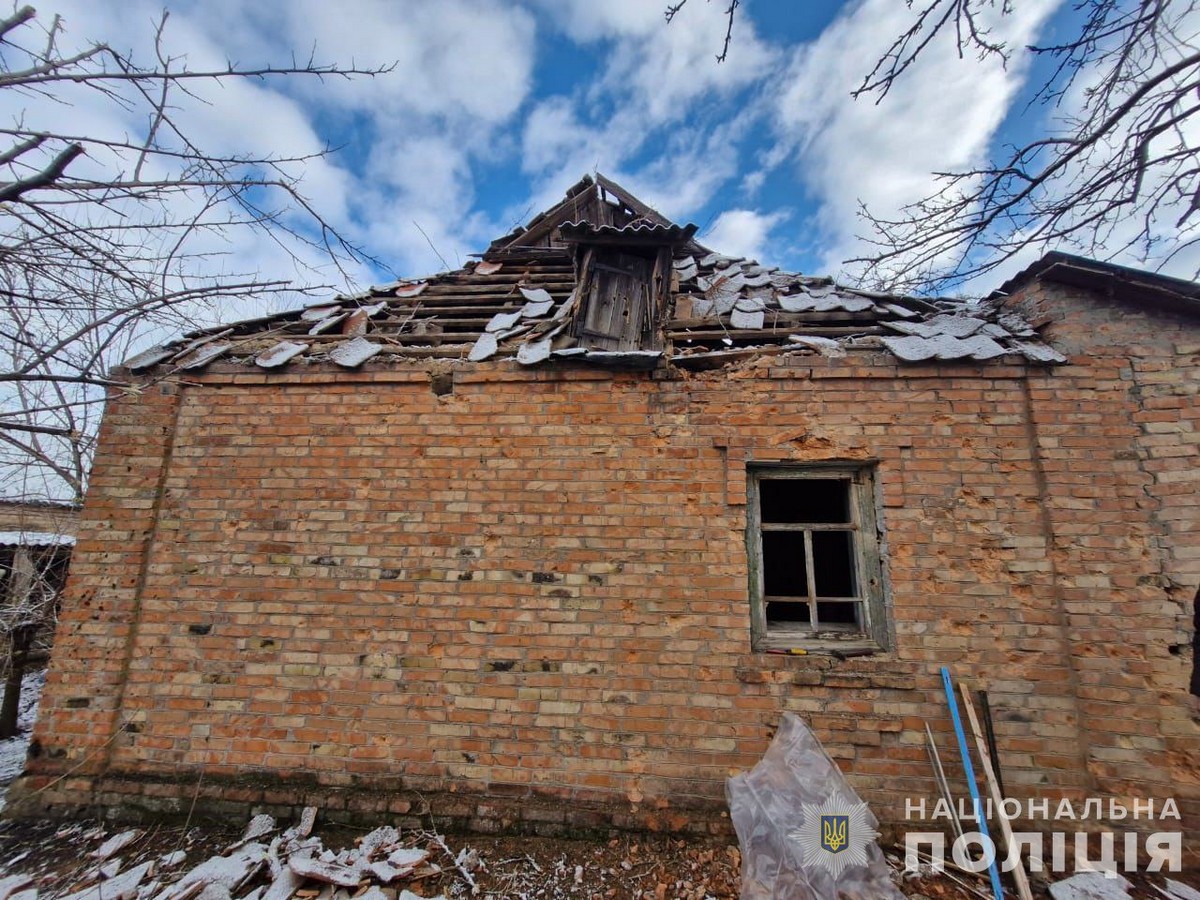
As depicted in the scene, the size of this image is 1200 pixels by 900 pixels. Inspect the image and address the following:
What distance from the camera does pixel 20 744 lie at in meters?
4.89

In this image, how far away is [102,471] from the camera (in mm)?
3945

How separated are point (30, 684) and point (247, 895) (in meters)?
7.10

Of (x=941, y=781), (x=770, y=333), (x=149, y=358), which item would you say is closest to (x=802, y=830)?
(x=941, y=781)

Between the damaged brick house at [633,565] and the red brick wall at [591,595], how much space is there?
2 centimetres

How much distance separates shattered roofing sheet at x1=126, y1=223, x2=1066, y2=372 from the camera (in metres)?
3.83

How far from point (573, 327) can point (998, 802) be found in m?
4.34

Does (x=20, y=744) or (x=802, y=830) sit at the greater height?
(x=802, y=830)

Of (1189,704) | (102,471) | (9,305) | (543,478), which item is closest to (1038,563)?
(1189,704)

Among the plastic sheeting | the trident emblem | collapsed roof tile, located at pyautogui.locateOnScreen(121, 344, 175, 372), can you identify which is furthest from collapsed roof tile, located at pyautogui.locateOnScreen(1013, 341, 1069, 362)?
collapsed roof tile, located at pyautogui.locateOnScreen(121, 344, 175, 372)

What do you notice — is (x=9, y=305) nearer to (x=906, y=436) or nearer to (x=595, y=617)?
(x=595, y=617)

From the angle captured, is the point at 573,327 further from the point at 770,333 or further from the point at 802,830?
the point at 802,830

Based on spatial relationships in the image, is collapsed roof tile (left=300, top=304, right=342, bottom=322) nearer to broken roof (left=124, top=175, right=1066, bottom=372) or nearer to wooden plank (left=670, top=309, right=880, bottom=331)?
broken roof (left=124, top=175, right=1066, bottom=372)

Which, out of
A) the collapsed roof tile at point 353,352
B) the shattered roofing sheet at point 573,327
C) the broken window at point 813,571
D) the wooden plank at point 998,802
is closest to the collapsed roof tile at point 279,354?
the shattered roofing sheet at point 573,327

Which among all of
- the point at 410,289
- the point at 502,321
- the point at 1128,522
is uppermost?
the point at 410,289
